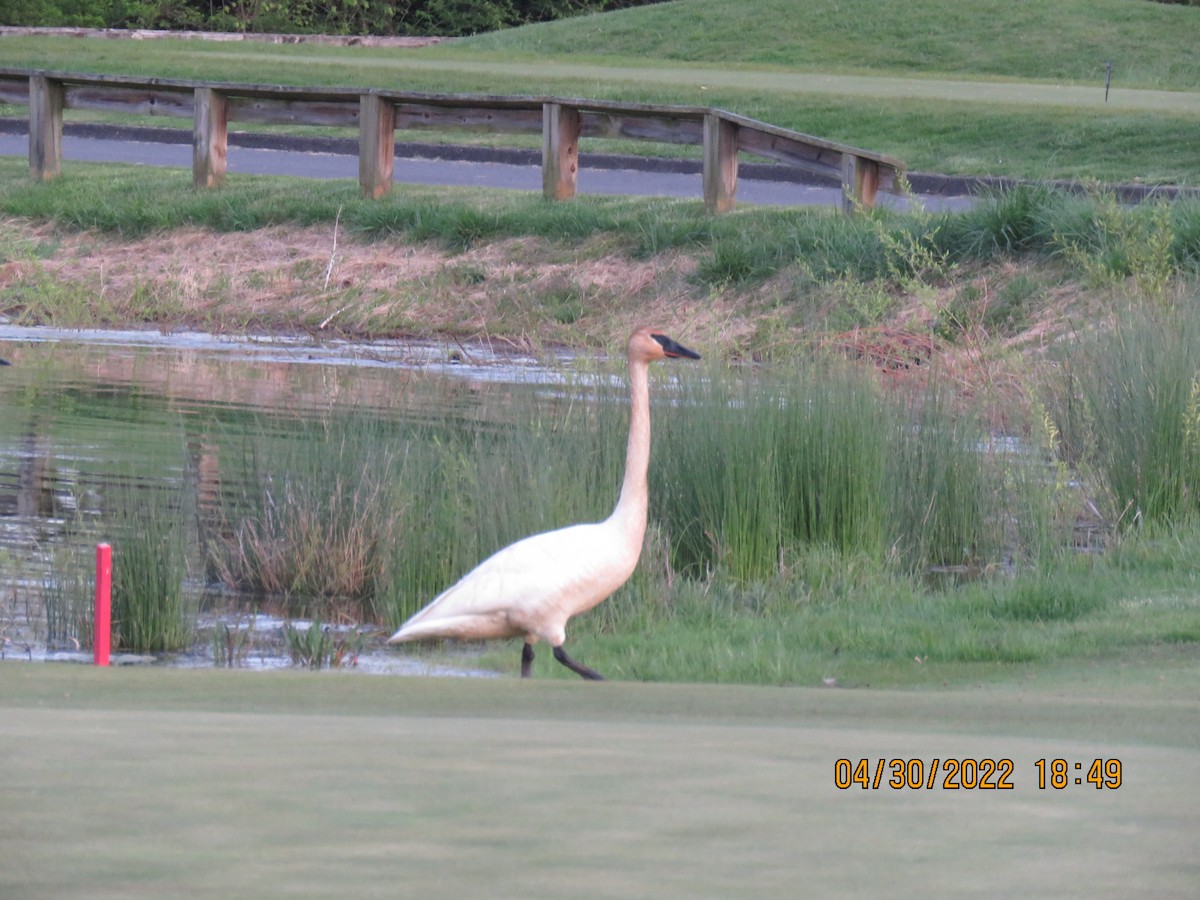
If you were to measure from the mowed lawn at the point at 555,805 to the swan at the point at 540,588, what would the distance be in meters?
2.09

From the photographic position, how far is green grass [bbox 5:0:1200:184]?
22734 millimetres

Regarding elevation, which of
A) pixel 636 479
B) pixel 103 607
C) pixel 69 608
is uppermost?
pixel 636 479

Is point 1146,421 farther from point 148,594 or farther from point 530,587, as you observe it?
point 148,594

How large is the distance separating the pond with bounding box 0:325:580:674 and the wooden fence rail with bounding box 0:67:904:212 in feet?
10.6

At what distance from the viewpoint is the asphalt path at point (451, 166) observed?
70.7ft

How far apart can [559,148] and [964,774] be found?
53.1 feet

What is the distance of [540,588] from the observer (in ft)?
20.5

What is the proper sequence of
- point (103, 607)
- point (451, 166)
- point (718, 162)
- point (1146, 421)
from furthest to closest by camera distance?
point (451, 166) < point (718, 162) < point (1146, 421) < point (103, 607)

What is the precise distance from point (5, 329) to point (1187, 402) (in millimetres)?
11858

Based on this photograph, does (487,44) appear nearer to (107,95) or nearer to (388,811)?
(107,95)

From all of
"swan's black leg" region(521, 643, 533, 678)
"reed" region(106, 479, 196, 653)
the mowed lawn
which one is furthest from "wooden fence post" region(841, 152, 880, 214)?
the mowed lawn

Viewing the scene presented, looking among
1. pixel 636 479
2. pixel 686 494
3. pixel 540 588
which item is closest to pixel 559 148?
pixel 686 494

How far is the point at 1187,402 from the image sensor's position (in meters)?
9.15

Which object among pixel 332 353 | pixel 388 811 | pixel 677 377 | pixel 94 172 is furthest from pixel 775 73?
pixel 388 811
